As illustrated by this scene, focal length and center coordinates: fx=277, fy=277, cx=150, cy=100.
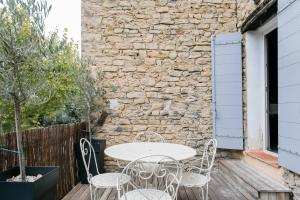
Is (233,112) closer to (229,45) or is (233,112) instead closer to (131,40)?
(229,45)

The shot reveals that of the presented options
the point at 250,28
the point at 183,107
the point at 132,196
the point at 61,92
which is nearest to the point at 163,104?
the point at 183,107

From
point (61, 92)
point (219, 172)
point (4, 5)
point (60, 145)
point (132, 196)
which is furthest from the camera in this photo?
point (61, 92)

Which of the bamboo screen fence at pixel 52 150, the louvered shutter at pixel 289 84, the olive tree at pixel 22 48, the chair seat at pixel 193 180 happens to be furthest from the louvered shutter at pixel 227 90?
the olive tree at pixel 22 48

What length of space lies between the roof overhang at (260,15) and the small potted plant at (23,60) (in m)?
2.59

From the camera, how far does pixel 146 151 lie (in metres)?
3.15

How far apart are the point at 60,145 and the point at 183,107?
2.25 meters

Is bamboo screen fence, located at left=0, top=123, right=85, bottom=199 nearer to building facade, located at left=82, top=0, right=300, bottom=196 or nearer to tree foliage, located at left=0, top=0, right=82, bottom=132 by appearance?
tree foliage, located at left=0, top=0, right=82, bottom=132

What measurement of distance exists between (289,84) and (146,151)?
169 cm

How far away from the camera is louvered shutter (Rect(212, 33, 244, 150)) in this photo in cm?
450

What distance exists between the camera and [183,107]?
501 cm

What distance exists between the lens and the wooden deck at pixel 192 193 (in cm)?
358

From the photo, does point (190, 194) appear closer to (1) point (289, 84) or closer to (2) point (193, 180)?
(2) point (193, 180)

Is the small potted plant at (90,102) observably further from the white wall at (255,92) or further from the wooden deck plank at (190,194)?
the white wall at (255,92)

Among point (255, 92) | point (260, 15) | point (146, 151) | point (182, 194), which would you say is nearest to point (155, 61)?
point (255, 92)
